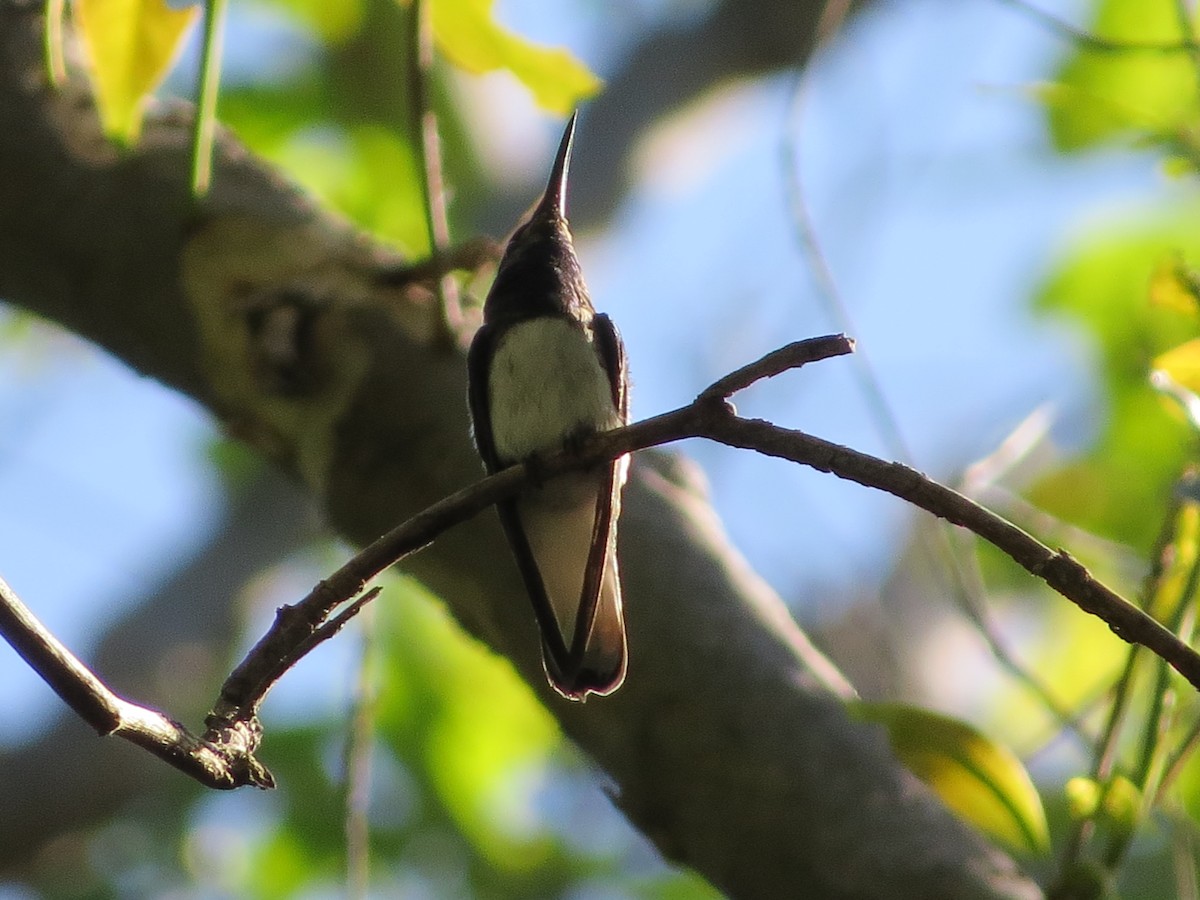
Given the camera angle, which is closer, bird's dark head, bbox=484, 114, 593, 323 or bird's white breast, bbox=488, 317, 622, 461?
bird's white breast, bbox=488, 317, 622, 461

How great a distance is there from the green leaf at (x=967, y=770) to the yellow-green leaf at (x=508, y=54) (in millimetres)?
1216

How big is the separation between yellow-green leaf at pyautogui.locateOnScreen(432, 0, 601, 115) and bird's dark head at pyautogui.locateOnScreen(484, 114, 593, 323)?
1.73ft

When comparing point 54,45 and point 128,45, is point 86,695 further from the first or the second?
point 54,45

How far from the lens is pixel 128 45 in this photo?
2359mm

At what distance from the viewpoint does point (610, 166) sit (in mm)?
4758

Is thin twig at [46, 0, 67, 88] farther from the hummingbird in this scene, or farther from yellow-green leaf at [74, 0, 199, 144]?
the hummingbird

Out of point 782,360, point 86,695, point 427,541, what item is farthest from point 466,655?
point 86,695

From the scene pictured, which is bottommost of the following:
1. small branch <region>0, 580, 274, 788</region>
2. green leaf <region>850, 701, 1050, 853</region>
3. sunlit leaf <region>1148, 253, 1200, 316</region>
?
small branch <region>0, 580, 274, 788</region>

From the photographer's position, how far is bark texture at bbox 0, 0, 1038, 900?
1.98 m

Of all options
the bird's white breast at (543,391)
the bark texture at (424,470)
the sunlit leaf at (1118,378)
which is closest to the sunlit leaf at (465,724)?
the sunlit leaf at (1118,378)

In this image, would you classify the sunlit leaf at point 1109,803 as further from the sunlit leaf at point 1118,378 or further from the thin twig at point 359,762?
the sunlit leaf at point 1118,378

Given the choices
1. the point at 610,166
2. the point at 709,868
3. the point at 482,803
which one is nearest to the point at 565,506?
the point at 709,868

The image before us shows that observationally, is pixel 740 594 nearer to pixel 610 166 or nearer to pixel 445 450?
pixel 445 450

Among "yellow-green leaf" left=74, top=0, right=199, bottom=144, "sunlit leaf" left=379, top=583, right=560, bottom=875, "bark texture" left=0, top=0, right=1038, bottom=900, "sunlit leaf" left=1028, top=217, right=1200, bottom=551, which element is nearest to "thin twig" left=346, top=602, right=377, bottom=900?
"bark texture" left=0, top=0, right=1038, bottom=900
